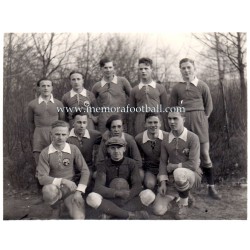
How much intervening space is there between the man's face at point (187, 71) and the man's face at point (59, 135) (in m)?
1.59

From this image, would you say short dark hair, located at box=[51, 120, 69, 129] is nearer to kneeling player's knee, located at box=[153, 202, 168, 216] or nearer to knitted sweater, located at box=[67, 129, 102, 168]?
knitted sweater, located at box=[67, 129, 102, 168]

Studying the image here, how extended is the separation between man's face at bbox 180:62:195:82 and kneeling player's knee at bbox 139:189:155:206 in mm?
1450

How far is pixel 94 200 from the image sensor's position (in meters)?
4.48

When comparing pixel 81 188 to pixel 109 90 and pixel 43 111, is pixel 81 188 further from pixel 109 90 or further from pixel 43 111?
pixel 109 90

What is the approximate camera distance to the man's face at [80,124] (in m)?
4.72

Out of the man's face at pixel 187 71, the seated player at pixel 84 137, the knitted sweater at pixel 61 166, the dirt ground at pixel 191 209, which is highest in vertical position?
the man's face at pixel 187 71

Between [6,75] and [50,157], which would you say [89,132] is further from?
[6,75]

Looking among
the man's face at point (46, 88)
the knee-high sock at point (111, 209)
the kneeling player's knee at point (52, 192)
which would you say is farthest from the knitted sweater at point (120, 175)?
the man's face at point (46, 88)

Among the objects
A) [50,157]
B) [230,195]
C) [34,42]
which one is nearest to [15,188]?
[50,157]

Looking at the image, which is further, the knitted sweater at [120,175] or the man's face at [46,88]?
the man's face at [46,88]

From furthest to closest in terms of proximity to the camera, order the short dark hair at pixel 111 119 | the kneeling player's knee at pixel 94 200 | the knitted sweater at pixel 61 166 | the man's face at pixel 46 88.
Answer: the man's face at pixel 46 88, the short dark hair at pixel 111 119, the knitted sweater at pixel 61 166, the kneeling player's knee at pixel 94 200

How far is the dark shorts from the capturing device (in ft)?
15.6

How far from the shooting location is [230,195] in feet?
15.7

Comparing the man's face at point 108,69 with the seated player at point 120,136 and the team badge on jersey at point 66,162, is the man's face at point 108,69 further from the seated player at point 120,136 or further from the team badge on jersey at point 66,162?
the team badge on jersey at point 66,162
